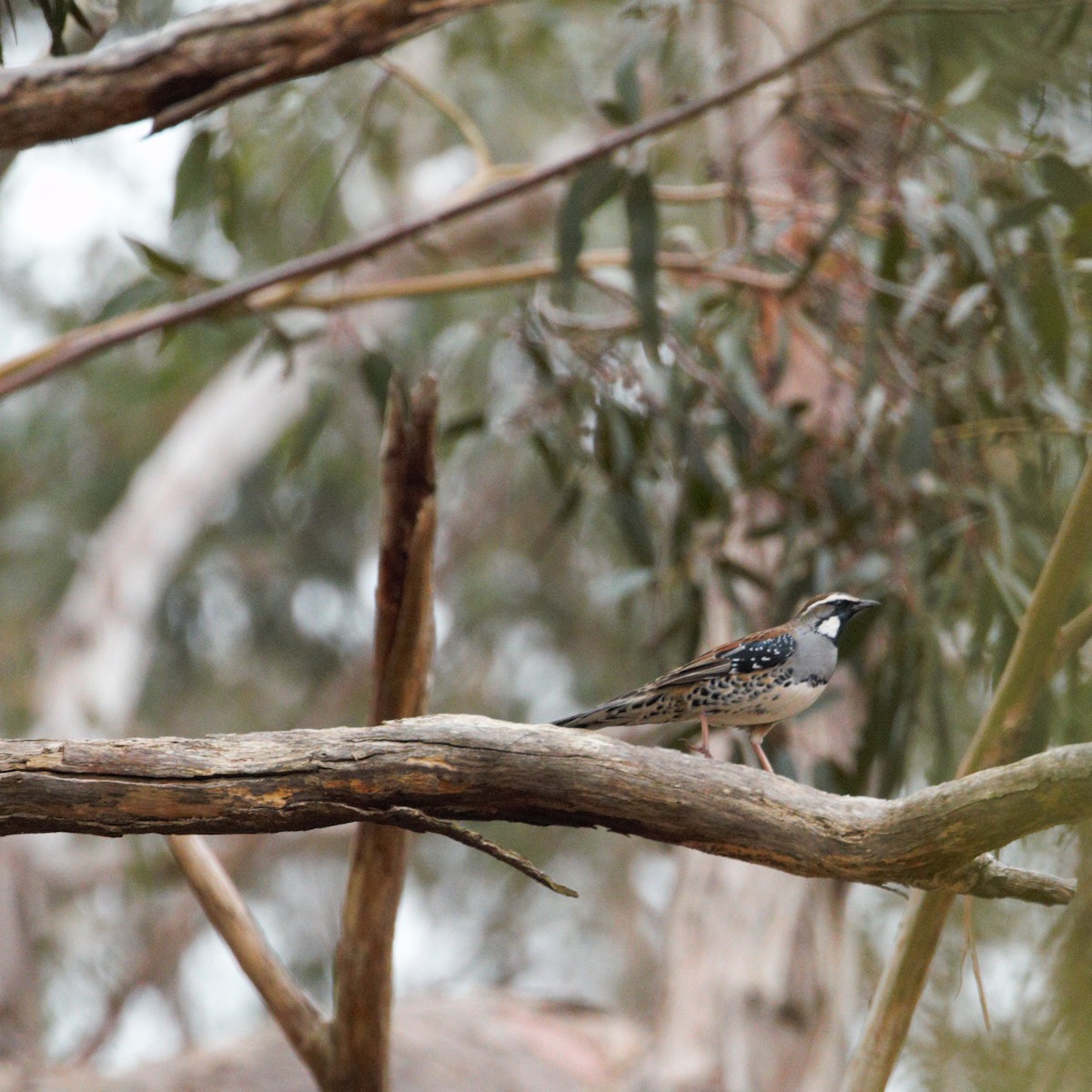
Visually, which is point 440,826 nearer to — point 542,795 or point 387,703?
point 542,795

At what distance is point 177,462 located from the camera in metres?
8.42

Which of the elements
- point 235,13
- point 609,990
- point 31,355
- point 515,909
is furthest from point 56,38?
point 609,990

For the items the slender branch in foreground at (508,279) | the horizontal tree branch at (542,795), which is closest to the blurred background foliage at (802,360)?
the slender branch in foreground at (508,279)

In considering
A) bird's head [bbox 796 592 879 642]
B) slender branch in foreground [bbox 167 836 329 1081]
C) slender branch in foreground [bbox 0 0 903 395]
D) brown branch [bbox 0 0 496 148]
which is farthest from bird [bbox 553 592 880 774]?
slender branch in foreground [bbox 0 0 903 395]

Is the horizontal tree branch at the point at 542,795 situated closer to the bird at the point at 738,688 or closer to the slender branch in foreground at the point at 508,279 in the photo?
the bird at the point at 738,688

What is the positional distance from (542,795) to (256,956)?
1.28 meters

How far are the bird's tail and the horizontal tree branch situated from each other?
327 millimetres

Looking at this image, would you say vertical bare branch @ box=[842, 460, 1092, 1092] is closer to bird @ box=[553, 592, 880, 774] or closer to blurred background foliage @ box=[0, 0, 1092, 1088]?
blurred background foliage @ box=[0, 0, 1092, 1088]

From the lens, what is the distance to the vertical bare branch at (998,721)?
2330 millimetres

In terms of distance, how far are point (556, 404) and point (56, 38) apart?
2090mm

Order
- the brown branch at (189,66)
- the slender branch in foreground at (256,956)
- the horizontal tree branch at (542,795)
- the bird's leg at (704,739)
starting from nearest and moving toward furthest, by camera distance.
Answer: the horizontal tree branch at (542,795) → the bird's leg at (704,739) → the brown branch at (189,66) → the slender branch in foreground at (256,956)

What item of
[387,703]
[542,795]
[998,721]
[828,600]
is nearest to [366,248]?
[387,703]

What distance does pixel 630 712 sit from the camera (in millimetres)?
2420

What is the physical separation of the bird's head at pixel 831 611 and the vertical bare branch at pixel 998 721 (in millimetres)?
468
